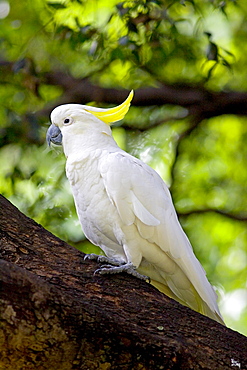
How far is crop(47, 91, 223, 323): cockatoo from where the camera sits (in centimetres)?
242

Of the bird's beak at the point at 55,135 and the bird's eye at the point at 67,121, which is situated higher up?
the bird's eye at the point at 67,121

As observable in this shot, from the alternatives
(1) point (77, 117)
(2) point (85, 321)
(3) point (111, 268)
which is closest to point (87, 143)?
(1) point (77, 117)

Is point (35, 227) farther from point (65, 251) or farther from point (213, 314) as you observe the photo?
point (213, 314)

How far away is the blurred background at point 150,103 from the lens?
3824 millimetres

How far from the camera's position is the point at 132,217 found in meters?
2.42

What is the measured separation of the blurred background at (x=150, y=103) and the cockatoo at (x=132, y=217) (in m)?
1.03

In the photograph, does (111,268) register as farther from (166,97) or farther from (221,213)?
(221,213)

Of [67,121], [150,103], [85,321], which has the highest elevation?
[150,103]

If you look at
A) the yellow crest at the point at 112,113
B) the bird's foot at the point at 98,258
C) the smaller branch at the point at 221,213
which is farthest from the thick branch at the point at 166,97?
the bird's foot at the point at 98,258

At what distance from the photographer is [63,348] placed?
4.85 feet

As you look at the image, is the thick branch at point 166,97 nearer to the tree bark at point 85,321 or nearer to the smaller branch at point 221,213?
the smaller branch at point 221,213

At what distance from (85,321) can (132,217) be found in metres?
0.94

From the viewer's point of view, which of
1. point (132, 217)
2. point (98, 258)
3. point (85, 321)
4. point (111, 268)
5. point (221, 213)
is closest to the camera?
point (85, 321)

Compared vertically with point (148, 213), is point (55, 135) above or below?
above
